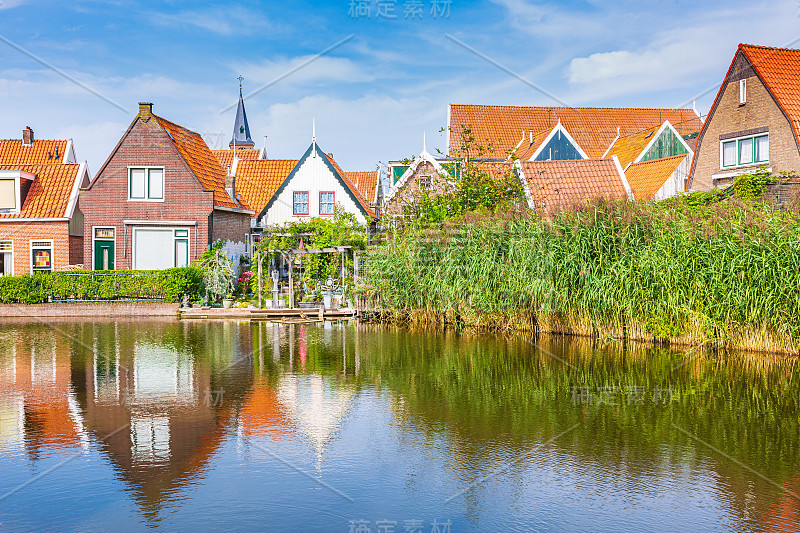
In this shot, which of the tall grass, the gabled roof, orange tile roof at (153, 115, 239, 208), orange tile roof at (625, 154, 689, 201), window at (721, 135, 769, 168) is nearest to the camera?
the tall grass

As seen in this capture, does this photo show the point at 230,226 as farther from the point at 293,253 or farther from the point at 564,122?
the point at 564,122

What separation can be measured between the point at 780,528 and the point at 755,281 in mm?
9879

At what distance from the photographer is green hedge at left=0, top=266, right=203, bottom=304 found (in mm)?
25672

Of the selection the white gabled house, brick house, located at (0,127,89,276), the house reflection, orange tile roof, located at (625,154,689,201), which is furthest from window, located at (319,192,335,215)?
the house reflection

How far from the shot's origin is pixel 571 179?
31.8 m

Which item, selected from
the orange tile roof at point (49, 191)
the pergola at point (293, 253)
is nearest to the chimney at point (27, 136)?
Answer: the orange tile roof at point (49, 191)

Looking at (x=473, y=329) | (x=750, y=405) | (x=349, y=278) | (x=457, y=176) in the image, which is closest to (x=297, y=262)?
(x=349, y=278)

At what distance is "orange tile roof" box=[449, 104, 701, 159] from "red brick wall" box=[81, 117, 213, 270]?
20256mm

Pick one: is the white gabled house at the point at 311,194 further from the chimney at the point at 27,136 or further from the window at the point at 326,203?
the chimney at the point at 27,136

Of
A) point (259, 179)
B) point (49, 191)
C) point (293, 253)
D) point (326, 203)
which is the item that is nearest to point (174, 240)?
point (49, 191)

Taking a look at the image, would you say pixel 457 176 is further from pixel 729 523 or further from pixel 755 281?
pixel 729 523

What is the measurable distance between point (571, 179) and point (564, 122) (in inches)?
710

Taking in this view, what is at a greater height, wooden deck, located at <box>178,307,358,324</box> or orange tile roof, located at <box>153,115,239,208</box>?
orange tile roof, located at <box>153,115,239,208</box>

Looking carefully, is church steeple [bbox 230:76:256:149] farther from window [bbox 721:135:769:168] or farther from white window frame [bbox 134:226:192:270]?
window [bbox 721:135:769:168]
